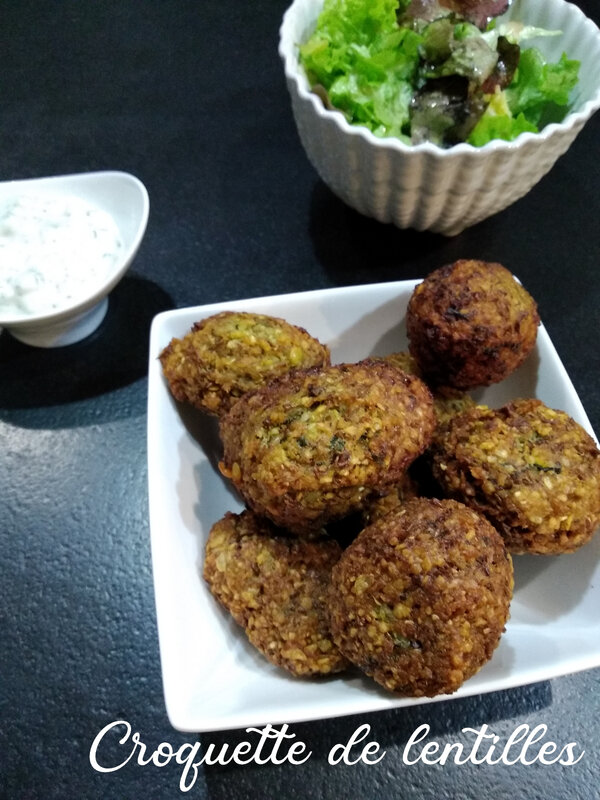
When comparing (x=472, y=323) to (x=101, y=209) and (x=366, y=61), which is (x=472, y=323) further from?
(x=101, y=209)

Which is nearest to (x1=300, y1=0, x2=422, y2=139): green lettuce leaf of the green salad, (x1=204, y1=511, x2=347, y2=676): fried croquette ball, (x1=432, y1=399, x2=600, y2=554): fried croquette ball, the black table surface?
the green salad

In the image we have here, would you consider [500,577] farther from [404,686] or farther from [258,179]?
[258,179]

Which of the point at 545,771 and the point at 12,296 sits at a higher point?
the point at 12,296

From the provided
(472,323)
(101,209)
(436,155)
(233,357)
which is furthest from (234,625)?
(101,209)

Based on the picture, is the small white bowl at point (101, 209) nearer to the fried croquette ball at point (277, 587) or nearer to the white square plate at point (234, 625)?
the white square plate at point (234, 625)

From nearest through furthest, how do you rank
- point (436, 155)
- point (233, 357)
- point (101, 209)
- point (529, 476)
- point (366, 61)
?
point (529, 476)
point (233, 357)
point (436, 155)
point (366, 61)
point (101, 209)

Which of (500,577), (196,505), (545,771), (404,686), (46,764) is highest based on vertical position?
(500,577)

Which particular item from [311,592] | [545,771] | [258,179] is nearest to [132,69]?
[258,179]
